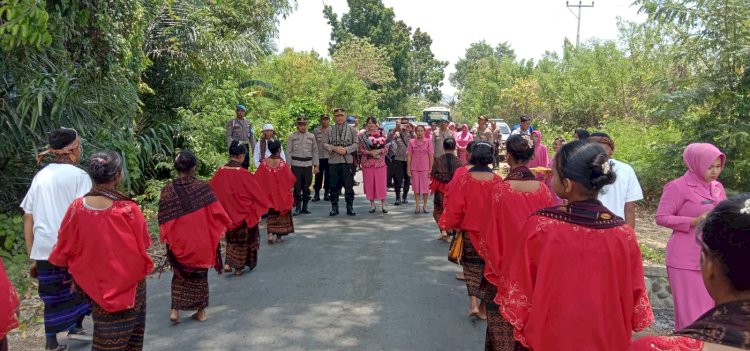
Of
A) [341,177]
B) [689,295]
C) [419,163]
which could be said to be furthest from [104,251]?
[419,163]

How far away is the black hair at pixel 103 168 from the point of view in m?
4.04

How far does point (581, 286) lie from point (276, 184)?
21.3ft

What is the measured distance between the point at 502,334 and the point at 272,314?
8.42 feet

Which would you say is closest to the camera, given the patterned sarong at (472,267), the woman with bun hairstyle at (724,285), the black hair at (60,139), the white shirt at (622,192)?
the woman with bun hairstyle at (724,285)

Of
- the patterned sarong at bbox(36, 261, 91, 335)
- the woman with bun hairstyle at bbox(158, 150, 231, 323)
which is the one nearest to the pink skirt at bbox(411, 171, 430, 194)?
the woman with bun hairstyle at bbox(158, 150, 231, 323)

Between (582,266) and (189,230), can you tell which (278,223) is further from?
(582,266)

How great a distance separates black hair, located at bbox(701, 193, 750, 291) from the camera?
1.62 meters

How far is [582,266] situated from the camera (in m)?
2.76

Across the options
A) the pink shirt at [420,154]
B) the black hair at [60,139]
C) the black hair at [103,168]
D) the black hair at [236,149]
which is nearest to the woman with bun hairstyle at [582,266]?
the black hair at [103,168]

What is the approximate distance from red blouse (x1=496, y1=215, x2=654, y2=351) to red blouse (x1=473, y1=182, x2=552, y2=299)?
4.76ft

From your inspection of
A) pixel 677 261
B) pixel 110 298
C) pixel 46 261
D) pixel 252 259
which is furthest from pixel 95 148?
pixel 677 261

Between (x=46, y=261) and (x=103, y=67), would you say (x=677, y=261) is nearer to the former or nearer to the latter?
(x=46, y=261)

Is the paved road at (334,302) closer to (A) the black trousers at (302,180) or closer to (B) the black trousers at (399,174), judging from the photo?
(A) the black trousers at (302,180)

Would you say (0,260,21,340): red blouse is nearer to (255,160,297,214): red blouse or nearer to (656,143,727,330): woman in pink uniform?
(656,143,727,330): woman in pink uniform
